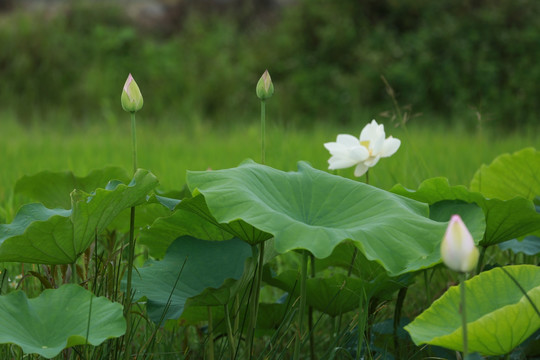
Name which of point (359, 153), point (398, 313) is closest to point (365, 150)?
point (359, 153)

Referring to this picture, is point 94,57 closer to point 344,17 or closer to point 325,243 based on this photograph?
point 344,17

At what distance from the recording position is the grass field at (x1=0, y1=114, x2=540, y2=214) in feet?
10.2

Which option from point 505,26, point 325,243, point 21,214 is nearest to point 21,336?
point 21,214

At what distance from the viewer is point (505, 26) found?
6.50 meters

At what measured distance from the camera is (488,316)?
92 centimetres

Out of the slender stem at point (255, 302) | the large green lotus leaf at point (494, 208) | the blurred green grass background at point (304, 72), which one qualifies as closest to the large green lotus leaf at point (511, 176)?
the large green lotus leaf at point (494, 208)

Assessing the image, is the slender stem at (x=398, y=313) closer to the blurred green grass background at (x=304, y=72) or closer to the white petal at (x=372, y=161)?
the white petal at (x=372, y=161)

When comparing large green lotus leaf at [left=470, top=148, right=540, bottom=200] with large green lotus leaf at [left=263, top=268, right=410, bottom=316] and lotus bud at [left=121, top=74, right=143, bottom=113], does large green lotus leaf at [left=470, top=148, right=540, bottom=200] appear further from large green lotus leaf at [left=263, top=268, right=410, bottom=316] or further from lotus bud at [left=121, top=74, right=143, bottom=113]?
lotus bud at [left=121, top=74, right=143, bottom=113]

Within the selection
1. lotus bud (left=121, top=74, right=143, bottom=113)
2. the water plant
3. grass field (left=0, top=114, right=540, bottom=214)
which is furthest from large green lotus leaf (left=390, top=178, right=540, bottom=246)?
grass field (left=0, top=114, right=540, bottom=214)

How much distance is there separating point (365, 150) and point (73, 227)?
2.02 ft

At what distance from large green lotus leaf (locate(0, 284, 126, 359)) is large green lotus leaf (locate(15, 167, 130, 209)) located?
21.2 inches

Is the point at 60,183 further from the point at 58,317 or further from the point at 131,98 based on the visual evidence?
the point at 58,317

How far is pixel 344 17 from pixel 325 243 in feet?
20.7

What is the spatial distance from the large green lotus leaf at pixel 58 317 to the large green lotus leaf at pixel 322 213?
0.76 feet
